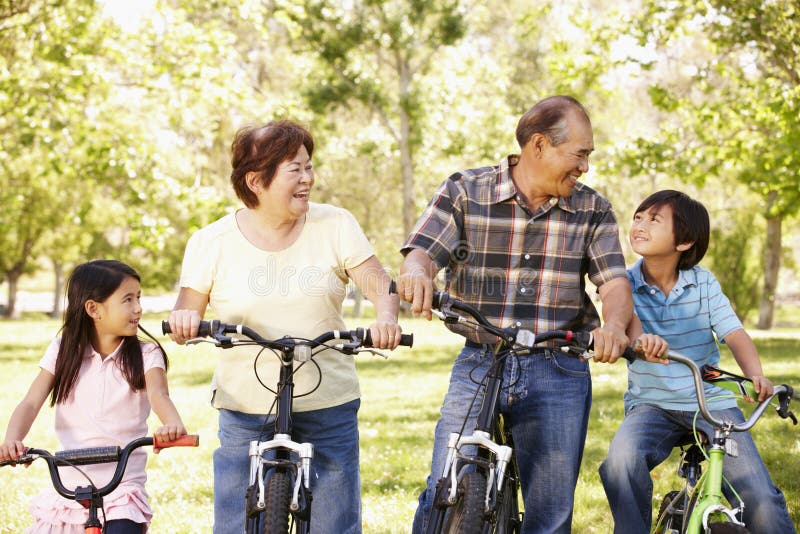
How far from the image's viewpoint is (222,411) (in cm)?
420

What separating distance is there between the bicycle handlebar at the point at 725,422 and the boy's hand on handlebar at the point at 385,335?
1014 mm

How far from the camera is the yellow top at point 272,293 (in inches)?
160

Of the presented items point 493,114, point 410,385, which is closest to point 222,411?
point 410,385

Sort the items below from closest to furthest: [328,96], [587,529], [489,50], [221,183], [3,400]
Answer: [587,529] → [3,400] → [328,96] → [221,183] → [489,50]

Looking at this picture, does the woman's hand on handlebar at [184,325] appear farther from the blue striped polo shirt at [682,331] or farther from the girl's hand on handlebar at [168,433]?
the blue striped polo shirt at [682,331]

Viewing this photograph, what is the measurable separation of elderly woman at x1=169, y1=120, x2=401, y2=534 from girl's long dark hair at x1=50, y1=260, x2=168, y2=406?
16.5 inches

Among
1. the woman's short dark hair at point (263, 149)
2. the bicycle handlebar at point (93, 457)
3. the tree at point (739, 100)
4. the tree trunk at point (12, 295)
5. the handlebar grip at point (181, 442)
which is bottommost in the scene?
the tree trunk at point (12, 295)

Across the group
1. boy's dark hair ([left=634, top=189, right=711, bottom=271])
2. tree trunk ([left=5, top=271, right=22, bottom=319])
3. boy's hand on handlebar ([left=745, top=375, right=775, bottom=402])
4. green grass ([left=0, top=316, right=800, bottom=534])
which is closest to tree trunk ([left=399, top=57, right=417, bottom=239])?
green grass ([left=0, top=316, right=800, bottom=534])

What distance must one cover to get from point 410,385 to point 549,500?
31.7 ft

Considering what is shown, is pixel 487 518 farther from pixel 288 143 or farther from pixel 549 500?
pixel 288 143

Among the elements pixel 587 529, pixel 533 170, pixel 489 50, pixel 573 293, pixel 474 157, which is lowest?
pixel 587 529

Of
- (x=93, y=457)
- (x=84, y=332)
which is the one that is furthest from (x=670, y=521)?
(x=84, y=332)

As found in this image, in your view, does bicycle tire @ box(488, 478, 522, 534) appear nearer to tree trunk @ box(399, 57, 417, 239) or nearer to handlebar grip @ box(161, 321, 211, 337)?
handlebar grip @ box(161, 321, 211, 337)

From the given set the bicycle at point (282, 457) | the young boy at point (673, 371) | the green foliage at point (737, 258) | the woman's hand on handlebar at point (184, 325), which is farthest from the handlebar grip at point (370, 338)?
the green foliage at point (737, 258)
